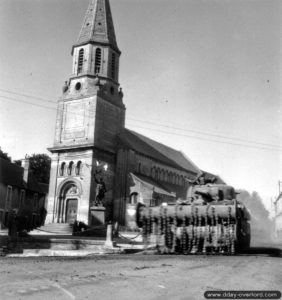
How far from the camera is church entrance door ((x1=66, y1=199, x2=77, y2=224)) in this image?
37688mm

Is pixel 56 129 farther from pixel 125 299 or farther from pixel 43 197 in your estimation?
pixel 125 299

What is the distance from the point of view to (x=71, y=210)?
37906mm

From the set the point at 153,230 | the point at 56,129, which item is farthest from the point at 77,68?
the point at 153,230

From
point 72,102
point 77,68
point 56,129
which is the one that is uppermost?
point 77,68

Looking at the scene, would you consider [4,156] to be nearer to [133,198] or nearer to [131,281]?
[133,198]

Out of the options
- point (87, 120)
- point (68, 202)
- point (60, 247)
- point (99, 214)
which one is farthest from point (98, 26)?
point (60, 247)

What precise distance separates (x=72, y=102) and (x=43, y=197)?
16328 millimetres

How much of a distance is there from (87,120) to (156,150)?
48.2 feet

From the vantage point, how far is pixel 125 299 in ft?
18.4

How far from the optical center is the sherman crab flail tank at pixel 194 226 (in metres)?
14.0

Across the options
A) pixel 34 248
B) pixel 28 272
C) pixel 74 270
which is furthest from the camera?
pixel 34 248

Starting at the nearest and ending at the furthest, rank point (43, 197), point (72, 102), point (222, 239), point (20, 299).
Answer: point (20, 299)
point (222, 239)
point (72, 102)
point (43, 197)

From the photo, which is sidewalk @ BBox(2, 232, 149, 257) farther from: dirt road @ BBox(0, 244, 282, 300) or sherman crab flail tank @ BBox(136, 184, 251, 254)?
dirt road @ BBox(0, 244, 282, 300)

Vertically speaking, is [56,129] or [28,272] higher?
[56,129]
